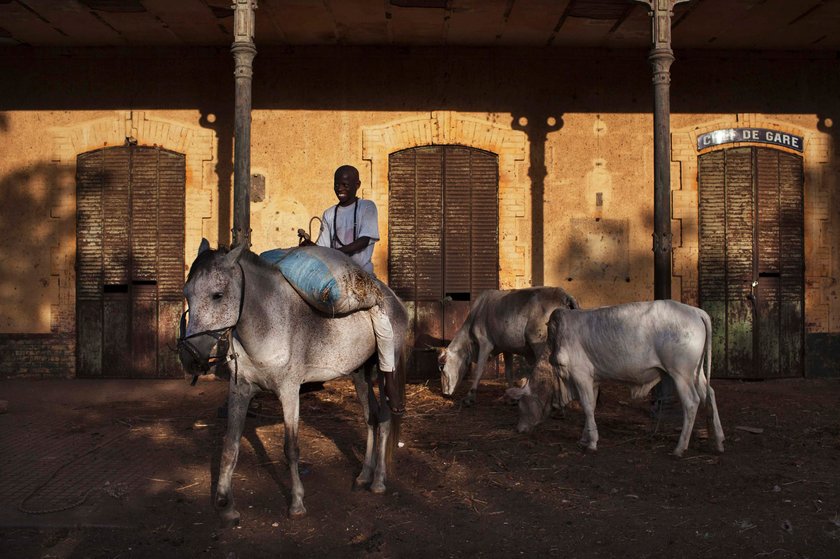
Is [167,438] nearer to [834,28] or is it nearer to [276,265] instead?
[276,265]

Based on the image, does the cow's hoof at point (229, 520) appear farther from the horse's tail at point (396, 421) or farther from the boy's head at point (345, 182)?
the boy's head at point (345, 182)

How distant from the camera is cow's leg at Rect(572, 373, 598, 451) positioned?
6281mm

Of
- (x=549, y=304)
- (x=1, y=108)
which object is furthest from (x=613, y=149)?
(x=1, y=108)

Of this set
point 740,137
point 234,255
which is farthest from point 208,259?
point 740,137

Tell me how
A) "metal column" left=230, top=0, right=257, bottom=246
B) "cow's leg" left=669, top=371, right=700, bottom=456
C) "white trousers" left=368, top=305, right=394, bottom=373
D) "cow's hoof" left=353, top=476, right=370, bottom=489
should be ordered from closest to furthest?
"white trousers" left=368, top=305, right=394, bottom=373 < "cow's hoof" left=353, top=476, right=370, bottom=489 < "cow's leg" left=669, top=371, right=700, bottom=456 < "metal column" left=230, top=0, right=257, bottom=246

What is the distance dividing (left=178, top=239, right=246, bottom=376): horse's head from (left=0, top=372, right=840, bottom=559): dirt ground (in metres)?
1.16

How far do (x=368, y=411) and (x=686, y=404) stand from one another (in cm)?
282

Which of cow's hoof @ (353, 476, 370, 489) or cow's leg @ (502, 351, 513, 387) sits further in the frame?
cow's leg @ (502, 351, 513, 387)

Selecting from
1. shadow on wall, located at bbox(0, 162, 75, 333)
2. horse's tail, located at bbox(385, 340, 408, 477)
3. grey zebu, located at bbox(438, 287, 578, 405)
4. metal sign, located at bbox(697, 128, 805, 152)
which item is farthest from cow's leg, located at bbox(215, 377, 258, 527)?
metal sign, located at bbox(697, 128, 805, 152)

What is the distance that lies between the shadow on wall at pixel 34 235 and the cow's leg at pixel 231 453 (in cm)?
676

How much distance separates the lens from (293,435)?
4668mm

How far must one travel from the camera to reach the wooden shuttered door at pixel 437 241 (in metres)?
10.2

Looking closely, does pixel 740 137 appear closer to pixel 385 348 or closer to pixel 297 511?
pixel 385 348

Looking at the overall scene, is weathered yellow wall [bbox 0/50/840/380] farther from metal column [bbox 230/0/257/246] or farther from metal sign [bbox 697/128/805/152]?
metal column [bbox 230/0/257/246]
